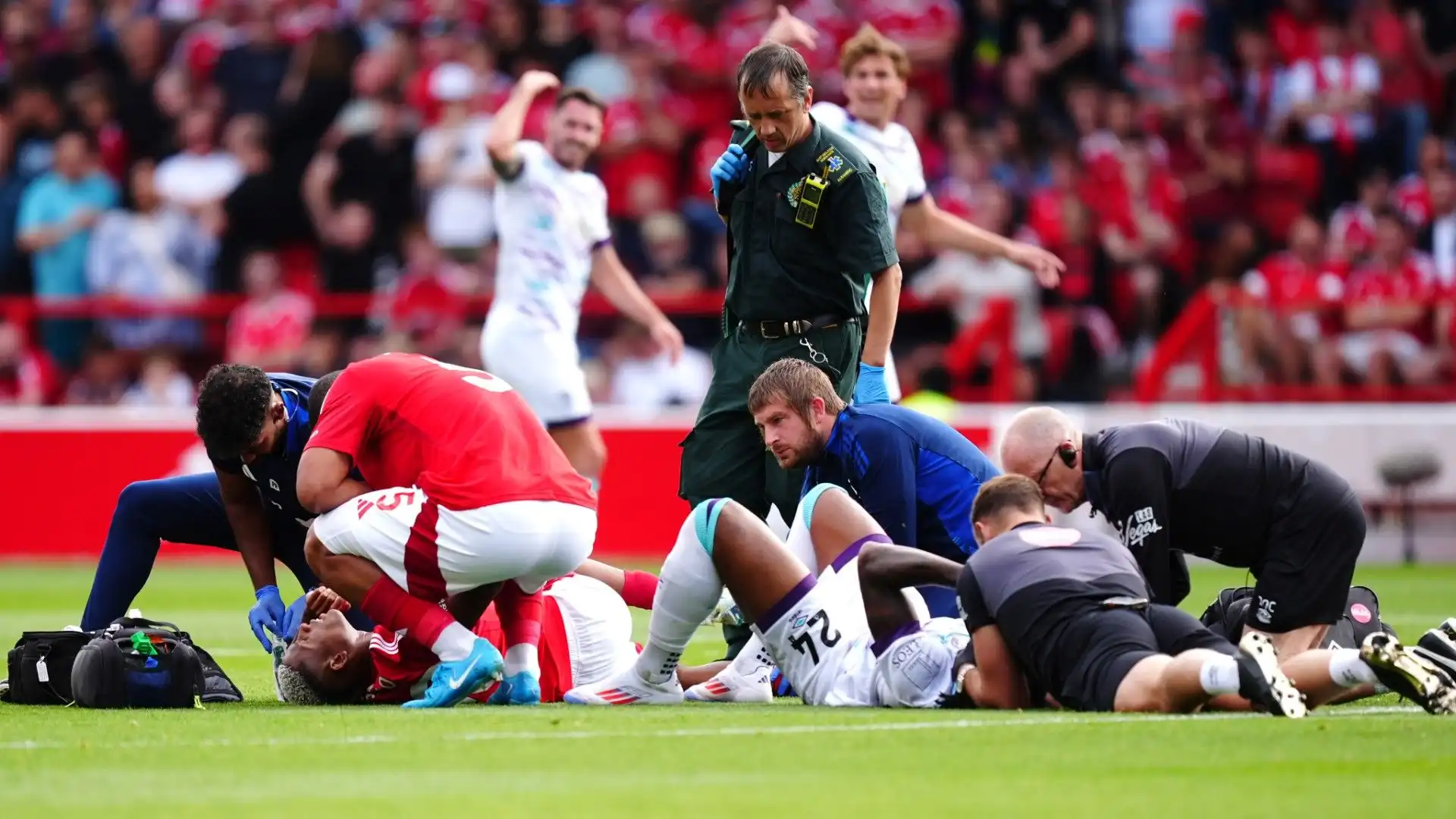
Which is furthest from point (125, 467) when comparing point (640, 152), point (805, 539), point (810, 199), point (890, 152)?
point (805, 539)

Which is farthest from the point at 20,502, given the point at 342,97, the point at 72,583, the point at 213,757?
the point at 213,757

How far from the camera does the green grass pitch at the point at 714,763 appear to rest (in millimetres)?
5316

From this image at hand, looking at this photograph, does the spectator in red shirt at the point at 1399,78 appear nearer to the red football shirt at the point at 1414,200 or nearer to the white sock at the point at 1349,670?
the red football shirt at the point at 1414,200

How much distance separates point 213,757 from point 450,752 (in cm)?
69

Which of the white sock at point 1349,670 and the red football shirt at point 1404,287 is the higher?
the red football shirt at point 1404,287

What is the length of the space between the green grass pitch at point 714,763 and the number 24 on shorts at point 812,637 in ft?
0.71

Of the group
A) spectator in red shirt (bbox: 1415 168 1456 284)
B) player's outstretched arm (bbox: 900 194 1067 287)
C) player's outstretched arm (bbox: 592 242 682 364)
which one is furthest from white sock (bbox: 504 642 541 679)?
spectator in red shirt (bbox: 1415 168 1456 284)

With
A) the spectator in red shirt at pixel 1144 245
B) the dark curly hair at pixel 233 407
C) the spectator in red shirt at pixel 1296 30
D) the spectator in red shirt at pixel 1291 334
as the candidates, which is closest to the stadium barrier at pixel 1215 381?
the spectator in red shirt at pixel 1291 334

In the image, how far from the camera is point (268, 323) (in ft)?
62.0

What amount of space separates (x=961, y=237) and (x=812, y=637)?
15.3 feet

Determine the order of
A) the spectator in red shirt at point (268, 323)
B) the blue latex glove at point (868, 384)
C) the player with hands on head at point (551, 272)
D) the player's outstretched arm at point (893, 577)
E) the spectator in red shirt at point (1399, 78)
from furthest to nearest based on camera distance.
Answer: the spectator in red shirt at point (1399, 78) → the spectator in red shirt at point (268, 323) → the player with hands on head at point (551, 272) → the blue latex glove at point (868, 384) → the player's outstretched arm at point (893, 577)

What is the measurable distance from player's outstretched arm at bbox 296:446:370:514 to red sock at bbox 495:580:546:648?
78 cm

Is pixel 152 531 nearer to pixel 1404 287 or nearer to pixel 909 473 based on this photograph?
pixel 909 473

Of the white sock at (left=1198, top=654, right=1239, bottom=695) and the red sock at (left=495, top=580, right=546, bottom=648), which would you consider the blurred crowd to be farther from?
the white sock at (left=1198, top=654, right=1239, bottom=695)
